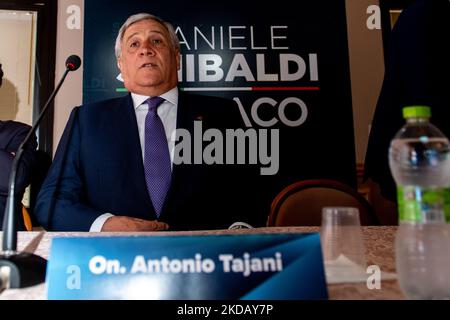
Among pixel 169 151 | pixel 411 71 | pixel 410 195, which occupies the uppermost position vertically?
pixel 411 71

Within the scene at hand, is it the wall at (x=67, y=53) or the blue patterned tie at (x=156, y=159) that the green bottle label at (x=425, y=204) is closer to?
the blue patterned tie at (x=156, y=159)

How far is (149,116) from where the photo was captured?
189cm

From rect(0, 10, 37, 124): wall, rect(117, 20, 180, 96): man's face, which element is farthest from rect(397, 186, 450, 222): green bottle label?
rect(0, 10, 37, 124): wall

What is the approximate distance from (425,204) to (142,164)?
1398 mm

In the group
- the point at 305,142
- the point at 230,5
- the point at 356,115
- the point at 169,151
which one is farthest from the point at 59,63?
the point at 356,115

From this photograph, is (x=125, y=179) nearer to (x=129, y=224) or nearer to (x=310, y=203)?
(x=129, y=224)

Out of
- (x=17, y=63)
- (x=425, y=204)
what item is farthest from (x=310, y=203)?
(x=17, y=63)

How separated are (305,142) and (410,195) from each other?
1359 mm

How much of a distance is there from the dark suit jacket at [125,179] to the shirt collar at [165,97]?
26 mm

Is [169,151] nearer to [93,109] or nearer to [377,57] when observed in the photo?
[93,109]

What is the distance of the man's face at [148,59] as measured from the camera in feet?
6.35

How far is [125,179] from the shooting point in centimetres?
180

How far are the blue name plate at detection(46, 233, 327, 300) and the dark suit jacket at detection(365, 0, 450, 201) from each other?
71 centimetres
